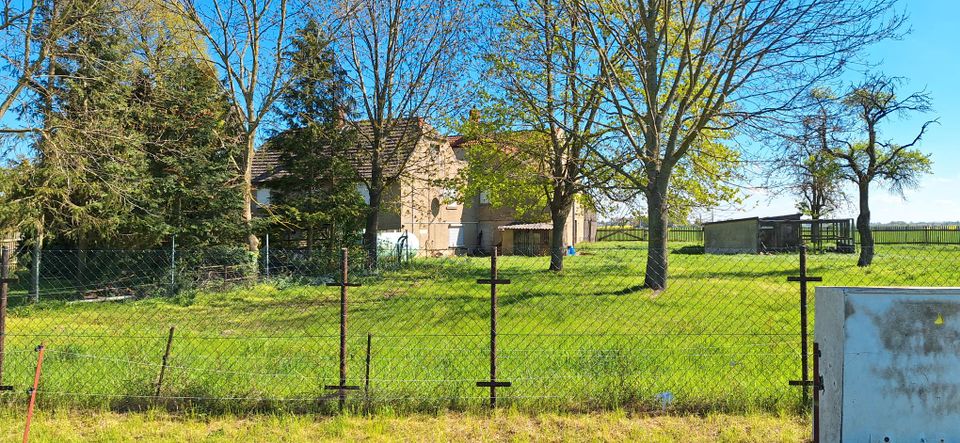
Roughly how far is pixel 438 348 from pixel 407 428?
304cm

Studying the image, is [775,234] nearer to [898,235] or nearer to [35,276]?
[898,235]

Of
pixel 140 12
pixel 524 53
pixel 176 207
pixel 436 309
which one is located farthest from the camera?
pixel 176 207

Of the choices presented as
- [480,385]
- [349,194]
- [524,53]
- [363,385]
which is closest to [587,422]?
[480,385]

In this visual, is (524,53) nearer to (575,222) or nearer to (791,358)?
(791,358)

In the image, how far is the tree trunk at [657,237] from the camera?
15.2 meters

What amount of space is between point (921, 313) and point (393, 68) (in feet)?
69.9

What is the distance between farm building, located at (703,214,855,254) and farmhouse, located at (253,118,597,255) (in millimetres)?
8675

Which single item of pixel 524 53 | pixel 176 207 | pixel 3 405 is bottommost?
pixel 3 405

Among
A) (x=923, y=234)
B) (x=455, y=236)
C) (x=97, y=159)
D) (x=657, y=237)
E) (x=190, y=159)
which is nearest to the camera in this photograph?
(x=97, y=159)

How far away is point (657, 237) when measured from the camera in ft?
52.5

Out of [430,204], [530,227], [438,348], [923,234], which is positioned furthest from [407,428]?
[923,234]

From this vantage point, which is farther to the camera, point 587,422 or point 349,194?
point 349,194

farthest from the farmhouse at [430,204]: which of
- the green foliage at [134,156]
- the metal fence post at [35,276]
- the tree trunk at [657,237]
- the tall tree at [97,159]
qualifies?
the metal fence post at [35,276]

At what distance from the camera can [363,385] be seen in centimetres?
591
